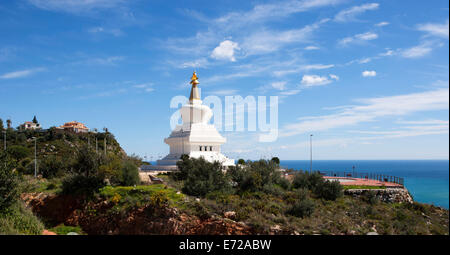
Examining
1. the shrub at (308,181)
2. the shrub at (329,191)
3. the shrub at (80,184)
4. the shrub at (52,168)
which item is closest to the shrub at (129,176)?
the shrub at (80,184)

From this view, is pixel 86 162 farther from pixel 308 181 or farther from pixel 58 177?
pixel 308 181

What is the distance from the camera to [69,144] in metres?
55.1

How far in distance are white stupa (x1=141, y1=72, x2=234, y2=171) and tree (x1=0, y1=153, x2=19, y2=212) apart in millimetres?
14408

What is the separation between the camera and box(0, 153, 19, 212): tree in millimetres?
17297

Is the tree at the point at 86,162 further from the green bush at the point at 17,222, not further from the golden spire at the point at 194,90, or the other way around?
the golden spire at the point at 194,90

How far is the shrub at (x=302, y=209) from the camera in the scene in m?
19.7

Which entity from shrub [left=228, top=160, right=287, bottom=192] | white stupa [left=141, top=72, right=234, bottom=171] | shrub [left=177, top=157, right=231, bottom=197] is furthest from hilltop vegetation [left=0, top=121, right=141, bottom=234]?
shrub [left=228, top=160, right=287, bottom=192]

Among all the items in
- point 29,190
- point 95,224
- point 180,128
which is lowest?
point 95,224
